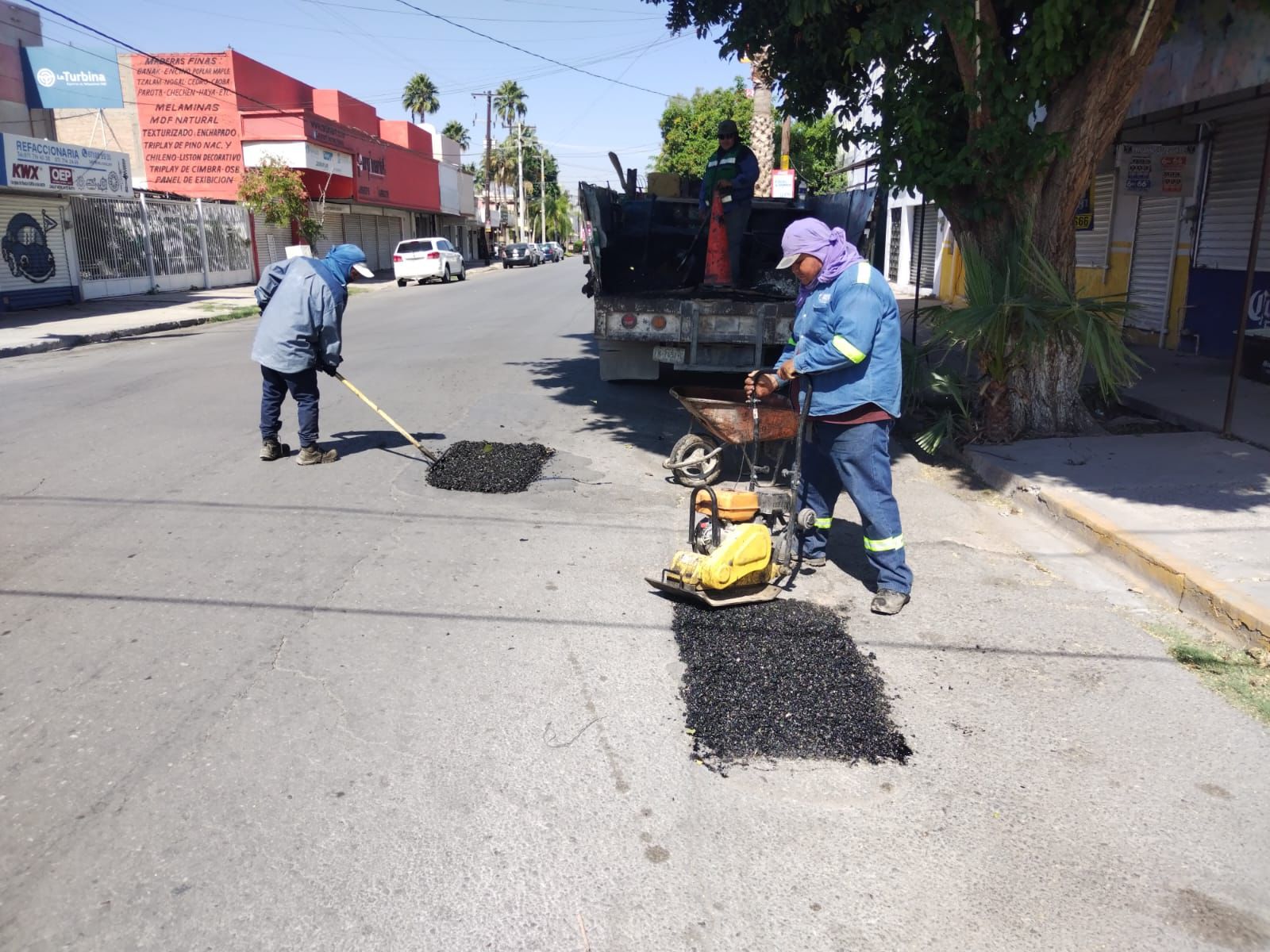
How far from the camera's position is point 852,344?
454 centimetres

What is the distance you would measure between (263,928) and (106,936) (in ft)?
1.35

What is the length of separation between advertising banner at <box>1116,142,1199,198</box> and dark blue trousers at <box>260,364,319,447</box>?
31.2ft

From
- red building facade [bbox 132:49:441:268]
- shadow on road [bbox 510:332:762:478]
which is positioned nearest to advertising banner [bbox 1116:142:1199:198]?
shadow on road [bbox 510:332:762:478]

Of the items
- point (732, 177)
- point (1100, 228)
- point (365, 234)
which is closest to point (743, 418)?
point (732, 177)

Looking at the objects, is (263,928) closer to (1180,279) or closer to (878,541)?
(878,541)

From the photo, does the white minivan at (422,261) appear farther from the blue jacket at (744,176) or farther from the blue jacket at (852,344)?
→ the blue jacket at (852,344)

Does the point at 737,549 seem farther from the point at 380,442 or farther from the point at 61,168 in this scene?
the point at 61,168

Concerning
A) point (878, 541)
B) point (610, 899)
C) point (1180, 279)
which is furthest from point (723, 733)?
point (1180, 279)

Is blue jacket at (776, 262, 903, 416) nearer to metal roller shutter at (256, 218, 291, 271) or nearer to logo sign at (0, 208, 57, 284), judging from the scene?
logo sign at (0, 208, 57, 284)

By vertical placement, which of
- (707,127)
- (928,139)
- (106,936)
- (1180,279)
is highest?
(707,127)

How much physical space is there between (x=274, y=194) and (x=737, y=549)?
98.4 ft

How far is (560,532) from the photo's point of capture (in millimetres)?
5902

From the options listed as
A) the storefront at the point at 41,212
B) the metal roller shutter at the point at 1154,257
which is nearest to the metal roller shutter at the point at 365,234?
the storefront at the point at 41,212

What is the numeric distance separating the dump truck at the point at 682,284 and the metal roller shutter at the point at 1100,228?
19.2ft
